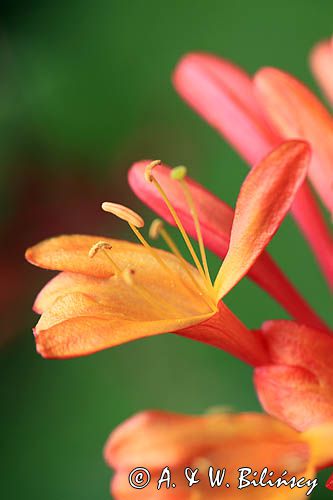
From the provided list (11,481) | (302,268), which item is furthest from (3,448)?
(302,268)

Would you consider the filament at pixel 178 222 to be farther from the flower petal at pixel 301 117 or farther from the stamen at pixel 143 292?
the flower petal at pixel 301 117

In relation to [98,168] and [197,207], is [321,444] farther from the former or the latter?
[98,168]

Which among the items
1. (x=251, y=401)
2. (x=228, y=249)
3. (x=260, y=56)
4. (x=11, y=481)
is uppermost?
(x=260, y=56)

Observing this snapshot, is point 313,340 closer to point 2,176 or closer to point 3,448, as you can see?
point 3,448

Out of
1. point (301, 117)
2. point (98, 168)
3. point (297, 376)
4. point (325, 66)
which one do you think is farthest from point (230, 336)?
point (98, 168)

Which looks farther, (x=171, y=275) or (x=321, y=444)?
(x=171, y=275)

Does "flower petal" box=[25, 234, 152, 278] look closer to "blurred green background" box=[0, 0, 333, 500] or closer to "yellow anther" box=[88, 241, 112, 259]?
"yellow anther" box=[88, 241, 112, 259]

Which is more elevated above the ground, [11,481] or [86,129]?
[86,129]
